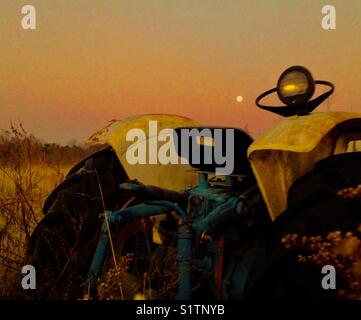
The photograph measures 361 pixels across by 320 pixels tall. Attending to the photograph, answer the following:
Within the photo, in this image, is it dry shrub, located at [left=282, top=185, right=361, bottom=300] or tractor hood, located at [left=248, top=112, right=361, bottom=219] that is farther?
tractor hood, located at [left=248, top=112, right=361, bottom=219]

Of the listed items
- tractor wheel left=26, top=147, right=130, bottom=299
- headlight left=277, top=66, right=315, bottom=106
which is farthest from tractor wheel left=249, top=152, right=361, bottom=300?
tractor wheel left=26, top=147, right=130, bottom=299

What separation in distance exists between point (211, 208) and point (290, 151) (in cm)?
59

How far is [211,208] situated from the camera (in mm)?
2551

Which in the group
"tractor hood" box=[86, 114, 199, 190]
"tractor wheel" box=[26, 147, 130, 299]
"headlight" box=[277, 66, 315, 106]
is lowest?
"tractor wheel" box=[26, 147, 130, 299]

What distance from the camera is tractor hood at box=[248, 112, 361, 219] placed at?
2031 millimetres

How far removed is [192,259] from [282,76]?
2.77 ft

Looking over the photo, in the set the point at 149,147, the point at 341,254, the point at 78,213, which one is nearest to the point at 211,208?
the point at 149,147

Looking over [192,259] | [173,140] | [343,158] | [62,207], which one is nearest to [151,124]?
[173,140]

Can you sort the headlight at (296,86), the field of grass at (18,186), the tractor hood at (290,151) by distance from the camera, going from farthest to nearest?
the field of grass at (18,186) → the headlight at (296,86) → the tractor hood at (290,151)

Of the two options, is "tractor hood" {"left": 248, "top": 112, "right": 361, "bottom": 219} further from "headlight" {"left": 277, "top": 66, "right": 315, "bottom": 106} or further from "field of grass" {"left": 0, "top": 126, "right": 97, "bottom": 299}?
"field of grass" {"left": 0, "top": 126, "right": 97, "bottom": 299}

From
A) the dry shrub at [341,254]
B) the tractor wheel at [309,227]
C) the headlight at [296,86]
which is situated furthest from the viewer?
the headlight at [296,86]

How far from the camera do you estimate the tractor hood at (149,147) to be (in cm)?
297

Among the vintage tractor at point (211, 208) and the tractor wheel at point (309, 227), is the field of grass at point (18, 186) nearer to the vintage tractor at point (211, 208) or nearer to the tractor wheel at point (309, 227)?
the vintage tractor at point (211, 208)

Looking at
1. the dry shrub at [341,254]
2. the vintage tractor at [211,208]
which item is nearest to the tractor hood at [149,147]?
the vintage tractor at [211,208]
